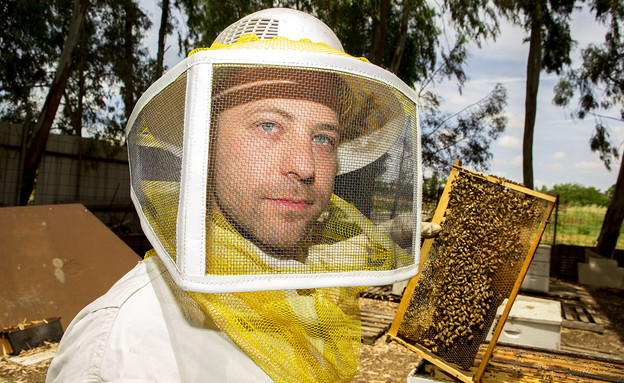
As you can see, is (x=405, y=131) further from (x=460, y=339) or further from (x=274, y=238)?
(x=460, y=339)

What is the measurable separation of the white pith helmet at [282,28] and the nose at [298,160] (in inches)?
11.7

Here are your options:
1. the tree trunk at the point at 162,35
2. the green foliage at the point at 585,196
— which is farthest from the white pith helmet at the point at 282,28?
the green foliage at the point at 585,196

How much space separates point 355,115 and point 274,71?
239 millimetres

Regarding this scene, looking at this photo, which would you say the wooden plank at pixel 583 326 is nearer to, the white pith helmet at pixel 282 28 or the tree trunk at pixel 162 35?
the white pith helmet at pixel 282 28

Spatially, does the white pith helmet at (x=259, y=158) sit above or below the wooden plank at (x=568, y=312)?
above

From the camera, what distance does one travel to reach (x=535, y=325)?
170 inches

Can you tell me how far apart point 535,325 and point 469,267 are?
1612 mm

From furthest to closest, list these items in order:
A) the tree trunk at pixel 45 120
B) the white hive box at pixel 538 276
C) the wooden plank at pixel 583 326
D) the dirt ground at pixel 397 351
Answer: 1. the tree trunk at pixel 45 120
2. the white hive box at pixel 538 276
3. the wooden plank at pixel 583 326
4. the dirt ground at pixel 397 351

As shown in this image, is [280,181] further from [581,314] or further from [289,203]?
[581,314]

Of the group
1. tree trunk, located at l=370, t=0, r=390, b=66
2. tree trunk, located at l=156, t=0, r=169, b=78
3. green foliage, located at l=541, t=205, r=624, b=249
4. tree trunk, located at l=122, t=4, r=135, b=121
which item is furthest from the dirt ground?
green foliage, located at l=541, t=205, r=624, b=249

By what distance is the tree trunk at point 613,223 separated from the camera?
1066cm

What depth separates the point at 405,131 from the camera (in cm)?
112

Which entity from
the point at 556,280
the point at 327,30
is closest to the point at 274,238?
the point at 327,30

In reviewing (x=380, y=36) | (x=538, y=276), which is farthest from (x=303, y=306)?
(x=380, y=36)
